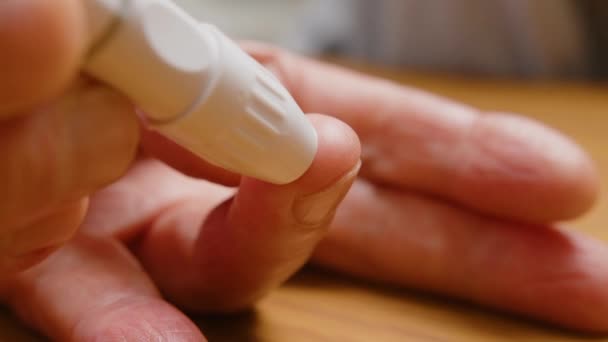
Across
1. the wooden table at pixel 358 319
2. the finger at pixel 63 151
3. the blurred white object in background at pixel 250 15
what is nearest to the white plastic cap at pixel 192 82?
the finger at pixel 63 151

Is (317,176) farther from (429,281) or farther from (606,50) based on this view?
(606,50)

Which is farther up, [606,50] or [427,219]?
[606,50]

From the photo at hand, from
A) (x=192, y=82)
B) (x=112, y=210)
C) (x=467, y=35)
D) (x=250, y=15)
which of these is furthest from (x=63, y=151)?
(x=250, y=15)

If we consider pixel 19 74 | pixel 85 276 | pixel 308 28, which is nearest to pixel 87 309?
pixel 85 276

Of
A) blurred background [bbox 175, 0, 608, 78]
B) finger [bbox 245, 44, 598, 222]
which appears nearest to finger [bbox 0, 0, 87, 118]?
finger [bbox 245, 44, 598, 222]

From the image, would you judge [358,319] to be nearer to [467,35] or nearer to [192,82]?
[192,82]
